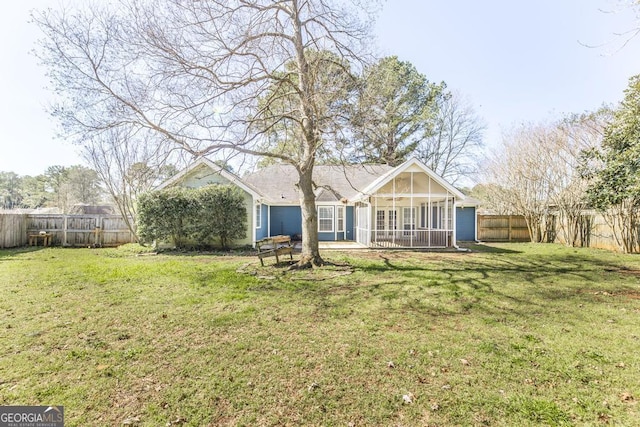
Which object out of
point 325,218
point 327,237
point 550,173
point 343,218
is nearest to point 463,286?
point 327,237

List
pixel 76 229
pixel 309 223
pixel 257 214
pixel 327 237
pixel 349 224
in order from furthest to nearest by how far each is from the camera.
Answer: pixel 349 224 → pixel 327 237 → pixel 257 214 → pixel 76 229 → pixel 309 223

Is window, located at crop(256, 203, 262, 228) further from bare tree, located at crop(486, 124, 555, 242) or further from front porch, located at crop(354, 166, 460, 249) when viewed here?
bare tree, located at crop(486, 124, 555, 242)

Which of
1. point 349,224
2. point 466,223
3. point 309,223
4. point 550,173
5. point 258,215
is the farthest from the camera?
point 466,223

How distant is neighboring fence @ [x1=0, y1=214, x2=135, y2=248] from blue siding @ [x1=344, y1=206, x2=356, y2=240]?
13346 mm

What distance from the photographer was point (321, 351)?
4152 millimetres

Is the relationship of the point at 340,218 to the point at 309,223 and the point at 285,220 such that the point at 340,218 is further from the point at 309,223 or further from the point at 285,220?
the point at 309,223

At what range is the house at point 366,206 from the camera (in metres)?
15.7

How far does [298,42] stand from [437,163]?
26.0 m

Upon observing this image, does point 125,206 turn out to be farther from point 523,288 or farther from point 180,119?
point 523,288

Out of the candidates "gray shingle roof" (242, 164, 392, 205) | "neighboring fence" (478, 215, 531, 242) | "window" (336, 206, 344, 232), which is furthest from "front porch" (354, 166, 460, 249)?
"neighboring fence" (478, 215, 531, 242)

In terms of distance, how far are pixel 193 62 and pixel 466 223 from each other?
757 inches

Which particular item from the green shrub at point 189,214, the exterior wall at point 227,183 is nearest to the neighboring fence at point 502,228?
the exterior wall at point 227,183

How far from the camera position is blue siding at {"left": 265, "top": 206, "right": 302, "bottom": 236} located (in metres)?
20.1
